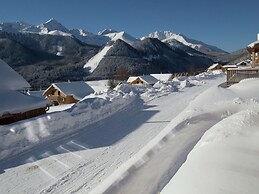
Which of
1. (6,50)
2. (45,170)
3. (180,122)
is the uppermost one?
(6,50)

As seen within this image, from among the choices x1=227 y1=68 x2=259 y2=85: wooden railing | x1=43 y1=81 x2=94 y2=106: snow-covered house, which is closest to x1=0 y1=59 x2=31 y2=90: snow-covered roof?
x1=227 y1=68 x2=259 y2=85: wooden railing

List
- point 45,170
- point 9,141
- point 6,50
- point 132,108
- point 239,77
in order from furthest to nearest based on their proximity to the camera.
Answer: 1. point 6,50
2. point 239,77
3. point 132,108
4. point 9,141
5. point 45,170

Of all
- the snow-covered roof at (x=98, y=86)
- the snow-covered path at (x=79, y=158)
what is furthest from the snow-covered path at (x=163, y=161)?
the snow-covered roof at (x=98, y=86)

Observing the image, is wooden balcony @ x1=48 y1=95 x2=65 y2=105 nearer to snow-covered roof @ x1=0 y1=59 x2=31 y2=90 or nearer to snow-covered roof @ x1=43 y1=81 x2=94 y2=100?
snow-covered roof @ x1=43 y1=81 x2=94 y2=100

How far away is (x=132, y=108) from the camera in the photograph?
51.8 ft

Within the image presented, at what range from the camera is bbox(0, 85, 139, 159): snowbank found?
30.2 feet

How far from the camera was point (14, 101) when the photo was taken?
44.8 feet

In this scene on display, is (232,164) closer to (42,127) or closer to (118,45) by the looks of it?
(42,127)

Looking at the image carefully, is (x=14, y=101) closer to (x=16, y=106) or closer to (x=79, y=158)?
(x=16, y=106)

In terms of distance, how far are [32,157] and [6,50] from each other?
176m

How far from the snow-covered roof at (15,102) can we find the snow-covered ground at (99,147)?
7.95ft

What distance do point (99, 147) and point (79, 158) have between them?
1039mm

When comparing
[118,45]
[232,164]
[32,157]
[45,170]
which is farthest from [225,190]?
[118,45]

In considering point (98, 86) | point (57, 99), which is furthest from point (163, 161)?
point (98, 86)
